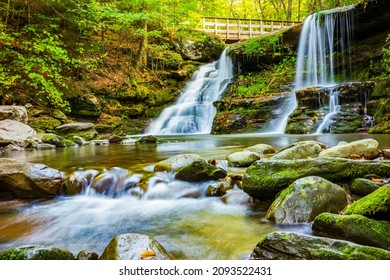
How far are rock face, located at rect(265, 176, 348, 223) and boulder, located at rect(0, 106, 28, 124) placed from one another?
32.6ft

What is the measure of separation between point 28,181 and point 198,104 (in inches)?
469

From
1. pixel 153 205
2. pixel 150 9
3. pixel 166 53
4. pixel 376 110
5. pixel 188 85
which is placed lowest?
pixel 153 205

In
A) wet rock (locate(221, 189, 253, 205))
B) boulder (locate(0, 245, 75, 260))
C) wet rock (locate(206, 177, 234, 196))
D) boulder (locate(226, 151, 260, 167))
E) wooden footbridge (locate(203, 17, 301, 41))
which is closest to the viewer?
boulder (locate(0, 245, 75, 260))

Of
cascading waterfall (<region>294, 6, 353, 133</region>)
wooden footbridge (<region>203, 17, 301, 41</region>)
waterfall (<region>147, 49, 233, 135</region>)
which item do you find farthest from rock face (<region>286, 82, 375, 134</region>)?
wooden footbridge (<region>203, 17, 301, 41</region>)

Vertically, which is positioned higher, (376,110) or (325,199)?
(376,110)

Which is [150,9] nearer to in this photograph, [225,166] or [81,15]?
[81,15]

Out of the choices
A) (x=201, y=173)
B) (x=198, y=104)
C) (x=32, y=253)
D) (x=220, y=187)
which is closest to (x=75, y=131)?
(x=198, y=104)

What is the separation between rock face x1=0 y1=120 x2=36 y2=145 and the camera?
28.6ft

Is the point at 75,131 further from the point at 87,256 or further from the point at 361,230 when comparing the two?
the point at 361,230

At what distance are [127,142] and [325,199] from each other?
318 inches

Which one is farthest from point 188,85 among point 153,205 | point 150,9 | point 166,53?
point 153,205

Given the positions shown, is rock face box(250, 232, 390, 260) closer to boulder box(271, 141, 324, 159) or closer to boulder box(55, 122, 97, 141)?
boulder box(271, 141, 324, 159)

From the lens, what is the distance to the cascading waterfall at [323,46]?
13148mm

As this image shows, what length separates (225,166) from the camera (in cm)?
450
